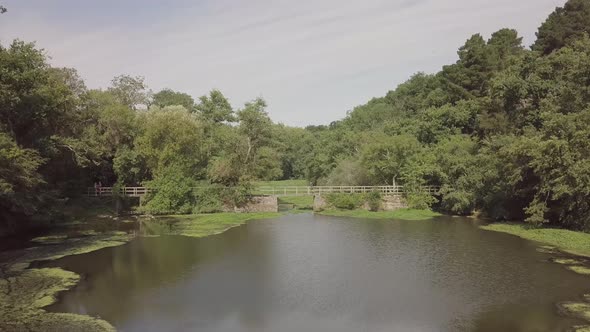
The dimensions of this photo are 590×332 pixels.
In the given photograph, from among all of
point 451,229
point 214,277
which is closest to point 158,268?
point 214,277

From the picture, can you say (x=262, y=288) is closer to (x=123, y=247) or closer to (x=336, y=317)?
(x=336, y=317)

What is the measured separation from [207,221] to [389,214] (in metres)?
18.0

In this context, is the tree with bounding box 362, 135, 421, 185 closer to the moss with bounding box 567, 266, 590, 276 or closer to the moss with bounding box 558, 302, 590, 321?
the moss with bounding box 567, 266, 590, 276

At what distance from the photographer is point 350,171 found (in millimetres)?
54500

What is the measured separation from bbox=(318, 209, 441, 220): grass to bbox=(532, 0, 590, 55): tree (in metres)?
28.0

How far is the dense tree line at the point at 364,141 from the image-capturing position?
30984 millimetres

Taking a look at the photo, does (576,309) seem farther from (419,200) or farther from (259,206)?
(259,206)

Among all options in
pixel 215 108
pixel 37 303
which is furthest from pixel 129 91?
pixel 37 303

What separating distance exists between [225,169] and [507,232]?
27.6 meters

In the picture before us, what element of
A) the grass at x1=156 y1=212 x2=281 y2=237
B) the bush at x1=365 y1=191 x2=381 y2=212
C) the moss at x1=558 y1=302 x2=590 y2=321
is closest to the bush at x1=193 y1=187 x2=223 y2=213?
the grass at x1=156 y1=212 x2=281 y2=237

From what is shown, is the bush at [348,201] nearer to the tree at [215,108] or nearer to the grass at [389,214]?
the grass at [389,214]

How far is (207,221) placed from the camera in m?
42.0

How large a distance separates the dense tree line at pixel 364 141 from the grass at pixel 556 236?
1.09 metres

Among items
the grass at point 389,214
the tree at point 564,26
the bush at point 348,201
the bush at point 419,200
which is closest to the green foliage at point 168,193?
the grass at point 389,214
